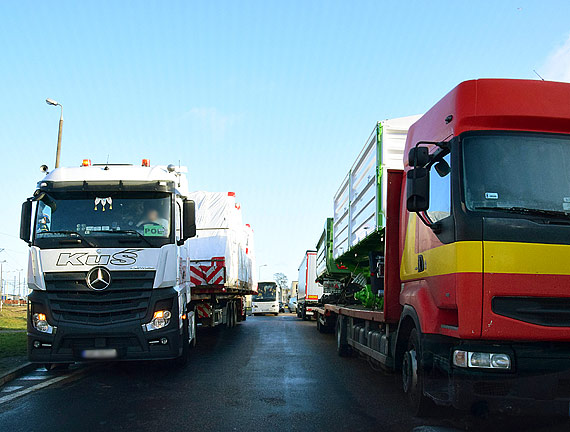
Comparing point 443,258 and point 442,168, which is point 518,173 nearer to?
point 442,168

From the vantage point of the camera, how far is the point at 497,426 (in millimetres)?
5508

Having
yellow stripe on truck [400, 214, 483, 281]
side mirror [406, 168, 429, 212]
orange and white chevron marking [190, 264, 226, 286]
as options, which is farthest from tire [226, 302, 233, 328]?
side mirror [406, 168, 429, 212]

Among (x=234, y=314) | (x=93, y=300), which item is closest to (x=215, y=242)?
(x=234, y=314)

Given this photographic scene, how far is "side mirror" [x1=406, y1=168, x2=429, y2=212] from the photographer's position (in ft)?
17.3

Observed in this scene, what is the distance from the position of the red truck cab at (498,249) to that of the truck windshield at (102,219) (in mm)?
4451

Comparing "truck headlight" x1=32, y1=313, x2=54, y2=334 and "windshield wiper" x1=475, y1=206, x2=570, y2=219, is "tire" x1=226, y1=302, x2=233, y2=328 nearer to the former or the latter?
"truck headlight" x1=32, y1=313, x2=54, y2=334

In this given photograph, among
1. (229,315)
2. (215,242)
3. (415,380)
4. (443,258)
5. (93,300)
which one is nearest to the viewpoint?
(443,258)

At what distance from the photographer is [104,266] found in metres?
8.05

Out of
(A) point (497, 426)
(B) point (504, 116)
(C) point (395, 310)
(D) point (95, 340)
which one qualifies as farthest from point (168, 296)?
(B) point (504, 116)

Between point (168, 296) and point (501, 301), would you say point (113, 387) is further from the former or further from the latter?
point (501, 301)

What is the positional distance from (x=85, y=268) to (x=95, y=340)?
102cm

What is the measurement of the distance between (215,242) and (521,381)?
12.7 meters

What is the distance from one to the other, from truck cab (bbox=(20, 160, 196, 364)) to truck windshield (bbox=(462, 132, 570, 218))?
4907mm

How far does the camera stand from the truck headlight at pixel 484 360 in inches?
183
